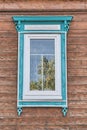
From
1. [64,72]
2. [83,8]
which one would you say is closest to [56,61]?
[64,72]

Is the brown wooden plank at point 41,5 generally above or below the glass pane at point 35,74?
above

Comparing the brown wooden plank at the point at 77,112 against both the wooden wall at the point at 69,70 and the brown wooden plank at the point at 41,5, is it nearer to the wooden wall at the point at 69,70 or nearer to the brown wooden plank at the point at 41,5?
the wooden wall at the point at 69,70

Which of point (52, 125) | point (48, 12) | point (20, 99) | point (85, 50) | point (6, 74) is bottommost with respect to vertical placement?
point (52, 125)

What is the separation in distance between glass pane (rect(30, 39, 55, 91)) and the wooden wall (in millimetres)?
340

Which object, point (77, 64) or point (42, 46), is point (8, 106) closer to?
point (42, 46)

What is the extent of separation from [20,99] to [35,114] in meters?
0.42

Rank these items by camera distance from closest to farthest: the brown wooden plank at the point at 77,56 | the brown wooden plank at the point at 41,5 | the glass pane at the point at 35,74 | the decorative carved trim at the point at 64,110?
the decorative carved trim at the point at 64,110
the glass pane at the point at 35,74
the brown wooden plank at the point at 77,56
the brown wooden plank at the point at 41,5

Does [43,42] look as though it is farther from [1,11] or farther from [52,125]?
[52,125]

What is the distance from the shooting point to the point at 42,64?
7250mm

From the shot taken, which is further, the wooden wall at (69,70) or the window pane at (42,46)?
the window pane at (42,46)

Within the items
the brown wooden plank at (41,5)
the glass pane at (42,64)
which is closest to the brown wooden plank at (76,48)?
the glass pane at (42,64)

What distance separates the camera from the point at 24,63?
717cm

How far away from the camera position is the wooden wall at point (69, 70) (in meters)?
7.04

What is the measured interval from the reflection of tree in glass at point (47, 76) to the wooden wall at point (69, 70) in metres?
0.34
